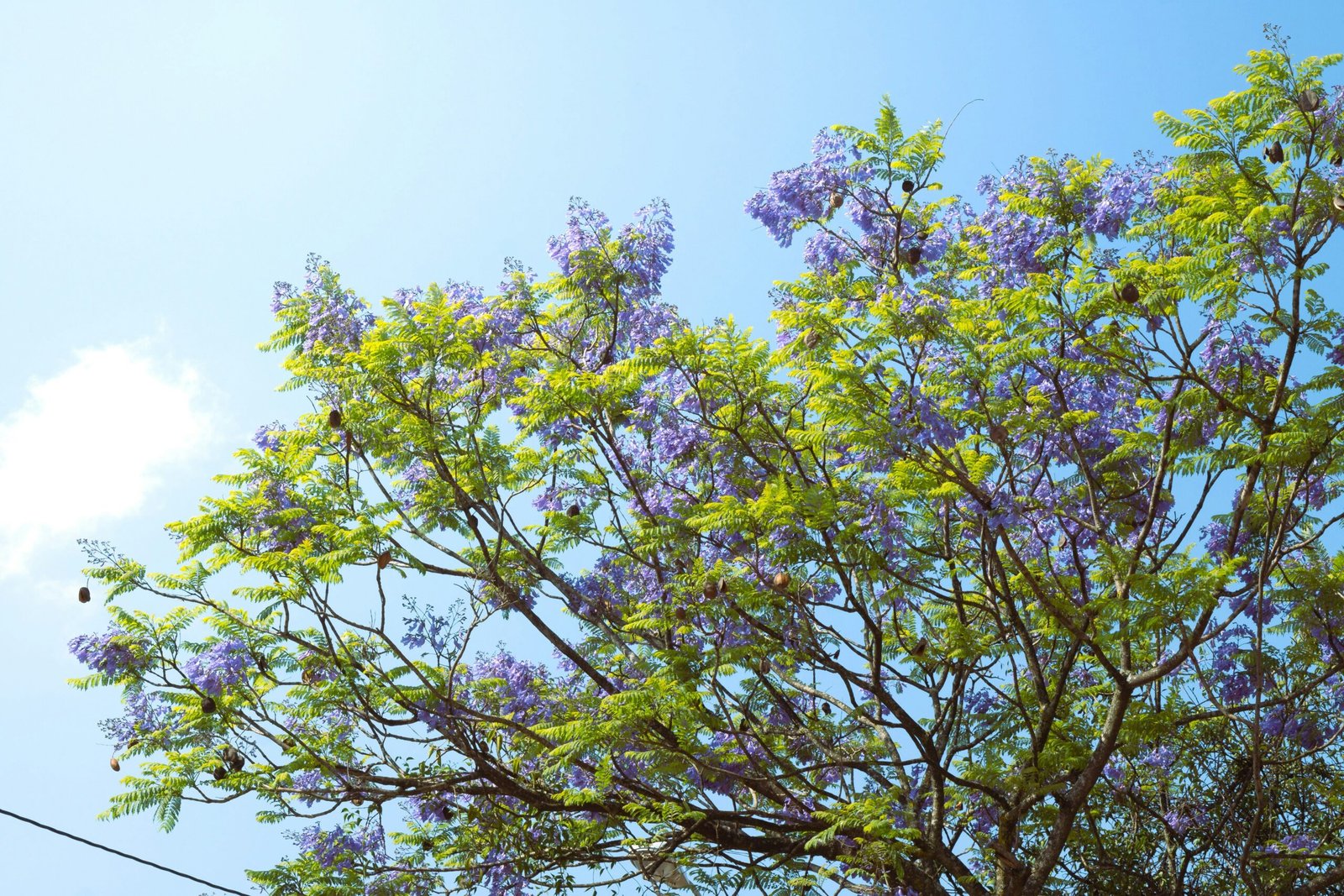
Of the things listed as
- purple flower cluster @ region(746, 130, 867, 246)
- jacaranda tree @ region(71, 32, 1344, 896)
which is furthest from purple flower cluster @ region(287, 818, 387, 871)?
purple flower cluster @ region(746, 130, 867, 246)

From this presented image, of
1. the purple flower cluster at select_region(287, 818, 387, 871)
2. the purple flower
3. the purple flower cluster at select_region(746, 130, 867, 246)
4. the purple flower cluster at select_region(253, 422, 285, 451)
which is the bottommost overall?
the purple flower cluster at select_region(287, 818, 387, 871)

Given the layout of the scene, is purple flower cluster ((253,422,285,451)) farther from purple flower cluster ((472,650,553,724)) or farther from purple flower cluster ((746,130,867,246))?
purple flower cluster ((746,130,867,246))

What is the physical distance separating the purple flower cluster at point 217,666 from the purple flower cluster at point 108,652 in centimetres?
34

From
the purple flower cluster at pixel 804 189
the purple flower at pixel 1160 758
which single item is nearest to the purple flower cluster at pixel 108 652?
the purple flower cluster at pixel 804 189

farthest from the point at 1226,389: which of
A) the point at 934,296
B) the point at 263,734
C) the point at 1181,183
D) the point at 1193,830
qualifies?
the point at 263,734

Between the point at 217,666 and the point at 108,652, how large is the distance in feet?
2.22

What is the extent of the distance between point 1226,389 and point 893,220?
2515 millimetres

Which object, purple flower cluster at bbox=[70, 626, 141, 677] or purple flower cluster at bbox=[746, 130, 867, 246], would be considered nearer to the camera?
purple flower cluster at bbox=[70, 626, 141, 677]

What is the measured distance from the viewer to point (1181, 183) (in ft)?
26.1

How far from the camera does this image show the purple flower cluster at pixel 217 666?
7.62 meters

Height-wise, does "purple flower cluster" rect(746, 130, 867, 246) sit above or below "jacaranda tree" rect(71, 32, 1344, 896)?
above

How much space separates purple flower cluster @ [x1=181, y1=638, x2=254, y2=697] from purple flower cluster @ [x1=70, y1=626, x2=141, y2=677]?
0.34m

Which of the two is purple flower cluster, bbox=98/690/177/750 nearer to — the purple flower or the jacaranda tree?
the jacaranda tree

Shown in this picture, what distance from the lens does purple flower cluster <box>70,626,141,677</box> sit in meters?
7.60
